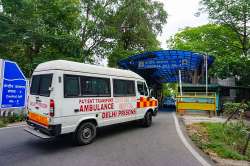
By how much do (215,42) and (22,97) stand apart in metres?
21.2

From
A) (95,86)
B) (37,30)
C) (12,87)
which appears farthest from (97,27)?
(95,86)

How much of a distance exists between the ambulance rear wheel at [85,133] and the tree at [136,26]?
666 inches

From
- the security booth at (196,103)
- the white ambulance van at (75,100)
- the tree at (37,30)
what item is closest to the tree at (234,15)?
the security booth at (196,103)

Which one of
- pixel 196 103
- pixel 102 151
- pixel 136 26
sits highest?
pixel 136 26

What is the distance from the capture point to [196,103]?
1315cm

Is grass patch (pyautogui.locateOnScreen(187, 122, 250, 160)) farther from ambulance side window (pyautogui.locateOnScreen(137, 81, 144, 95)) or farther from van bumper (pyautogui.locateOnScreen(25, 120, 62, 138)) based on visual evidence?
van bumper (pyautogui.locateOnScreen(25, 120, 62, 138))

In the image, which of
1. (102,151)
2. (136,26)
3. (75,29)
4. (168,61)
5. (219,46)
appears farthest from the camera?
(136,26)

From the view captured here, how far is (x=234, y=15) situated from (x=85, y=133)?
20.6 m

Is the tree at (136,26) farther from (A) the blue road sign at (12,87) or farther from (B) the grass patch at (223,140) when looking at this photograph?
(B) the grass patch at (223,140)

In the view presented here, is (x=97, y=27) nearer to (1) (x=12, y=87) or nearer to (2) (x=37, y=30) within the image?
(2) (x=37, y=30)

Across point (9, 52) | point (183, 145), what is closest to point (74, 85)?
point (183, 145)

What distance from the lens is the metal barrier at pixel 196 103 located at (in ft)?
42.4

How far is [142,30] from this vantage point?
23.5m

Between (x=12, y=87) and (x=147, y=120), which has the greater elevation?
(x=12, y=87)
